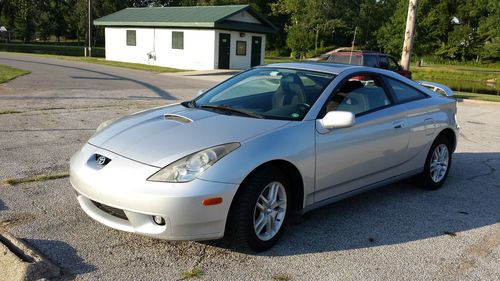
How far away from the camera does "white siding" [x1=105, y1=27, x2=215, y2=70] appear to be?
30078 mm

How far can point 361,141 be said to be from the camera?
4680 millimetres

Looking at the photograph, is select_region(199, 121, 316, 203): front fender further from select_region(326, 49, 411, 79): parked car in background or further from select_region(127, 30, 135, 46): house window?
select_region(127, 30, 135, 46): house window

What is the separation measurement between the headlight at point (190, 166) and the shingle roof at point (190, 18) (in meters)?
26.0

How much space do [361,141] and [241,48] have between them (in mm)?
27651

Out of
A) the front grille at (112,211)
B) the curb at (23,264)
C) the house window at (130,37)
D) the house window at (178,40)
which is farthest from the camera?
the house window at (130,37)

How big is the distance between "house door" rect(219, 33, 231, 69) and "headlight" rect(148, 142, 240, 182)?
27023 millimetres

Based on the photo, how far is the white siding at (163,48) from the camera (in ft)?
98.7

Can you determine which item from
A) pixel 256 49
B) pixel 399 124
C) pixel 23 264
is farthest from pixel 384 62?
pixel 256 49

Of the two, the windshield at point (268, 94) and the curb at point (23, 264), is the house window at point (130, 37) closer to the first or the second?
the windshield at point (268, 94)

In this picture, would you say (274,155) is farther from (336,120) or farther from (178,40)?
(178,40)

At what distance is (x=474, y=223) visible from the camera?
4.91 metres

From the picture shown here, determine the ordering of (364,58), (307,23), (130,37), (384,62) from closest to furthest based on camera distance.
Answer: (364,58), (384,62), (130,37), (307,23)

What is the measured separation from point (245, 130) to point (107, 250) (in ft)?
4.69

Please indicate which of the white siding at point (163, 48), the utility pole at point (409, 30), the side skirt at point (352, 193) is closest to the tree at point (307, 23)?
the white siding at point (163, 48)
